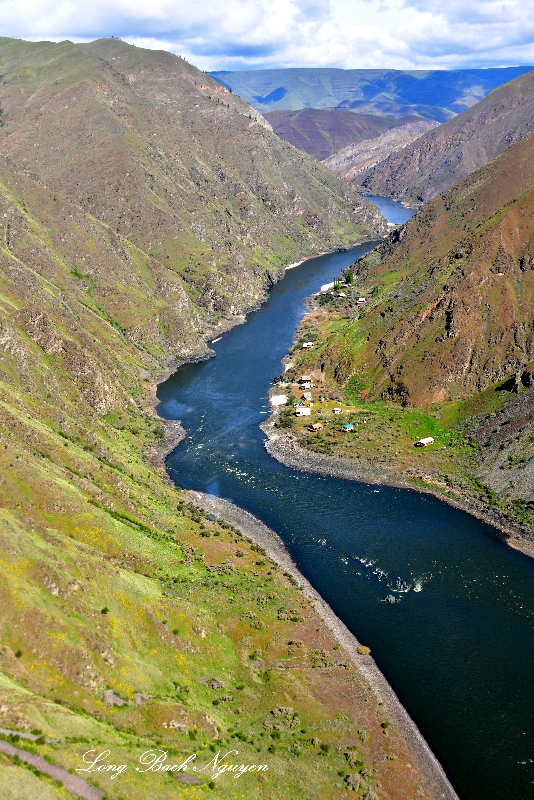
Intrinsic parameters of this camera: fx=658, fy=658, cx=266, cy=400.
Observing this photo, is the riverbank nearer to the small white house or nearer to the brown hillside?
the small white house

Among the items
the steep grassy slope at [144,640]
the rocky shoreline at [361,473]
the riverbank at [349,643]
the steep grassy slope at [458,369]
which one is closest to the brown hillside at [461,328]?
the steep grassy slope at [458,369]

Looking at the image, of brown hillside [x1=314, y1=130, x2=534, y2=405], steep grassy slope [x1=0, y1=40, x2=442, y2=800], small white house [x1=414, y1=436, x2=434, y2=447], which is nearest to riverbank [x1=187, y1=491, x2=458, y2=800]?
steep grassy slope [x1=0, y1=40, x2=442, y2=800]

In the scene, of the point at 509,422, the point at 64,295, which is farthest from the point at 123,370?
the point at 509,422

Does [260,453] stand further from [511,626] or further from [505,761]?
[505,761]

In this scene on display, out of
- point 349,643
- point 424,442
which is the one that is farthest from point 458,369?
point 349,643

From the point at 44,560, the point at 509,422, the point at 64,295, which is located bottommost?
the point at 509,422

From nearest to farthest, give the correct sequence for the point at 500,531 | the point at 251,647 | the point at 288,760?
the point at 288,760 → the point at 251,647 → the point at 500,531
